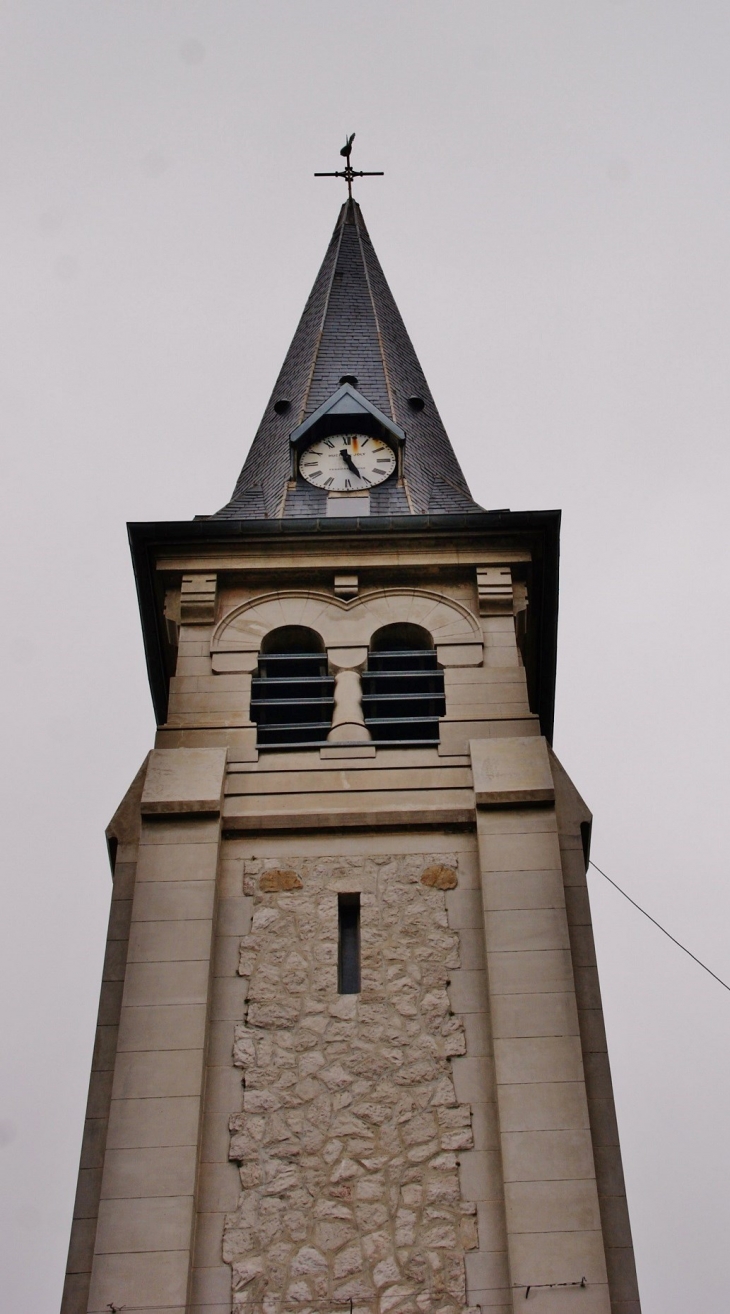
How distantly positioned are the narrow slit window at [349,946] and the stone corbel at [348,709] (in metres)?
1.90

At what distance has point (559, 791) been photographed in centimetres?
1709

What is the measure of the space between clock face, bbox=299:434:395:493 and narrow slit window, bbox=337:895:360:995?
299 inches

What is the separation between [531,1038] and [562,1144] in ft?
3.24

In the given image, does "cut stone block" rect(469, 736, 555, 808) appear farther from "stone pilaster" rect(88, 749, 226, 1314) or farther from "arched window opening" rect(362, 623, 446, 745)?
"stone pilaster" rect(88, 749, 226, 1314)

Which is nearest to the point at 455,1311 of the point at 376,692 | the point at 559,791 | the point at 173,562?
the point at 559,791

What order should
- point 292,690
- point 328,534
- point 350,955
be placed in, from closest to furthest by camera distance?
point 350,955, point 292,690, point 328,534

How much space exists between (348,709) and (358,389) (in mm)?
8826

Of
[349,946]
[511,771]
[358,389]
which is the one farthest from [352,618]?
[358,389]

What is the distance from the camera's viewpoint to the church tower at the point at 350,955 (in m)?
13.3

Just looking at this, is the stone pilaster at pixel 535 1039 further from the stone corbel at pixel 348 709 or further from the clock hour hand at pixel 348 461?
the clock hour hand at pixel 348 461

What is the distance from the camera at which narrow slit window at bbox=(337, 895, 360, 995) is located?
1523 centimetres

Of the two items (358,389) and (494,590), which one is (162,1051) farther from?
(358,389)

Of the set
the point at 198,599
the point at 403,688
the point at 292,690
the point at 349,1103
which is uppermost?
the point at 198,599

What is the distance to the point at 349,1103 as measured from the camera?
1418 cm
